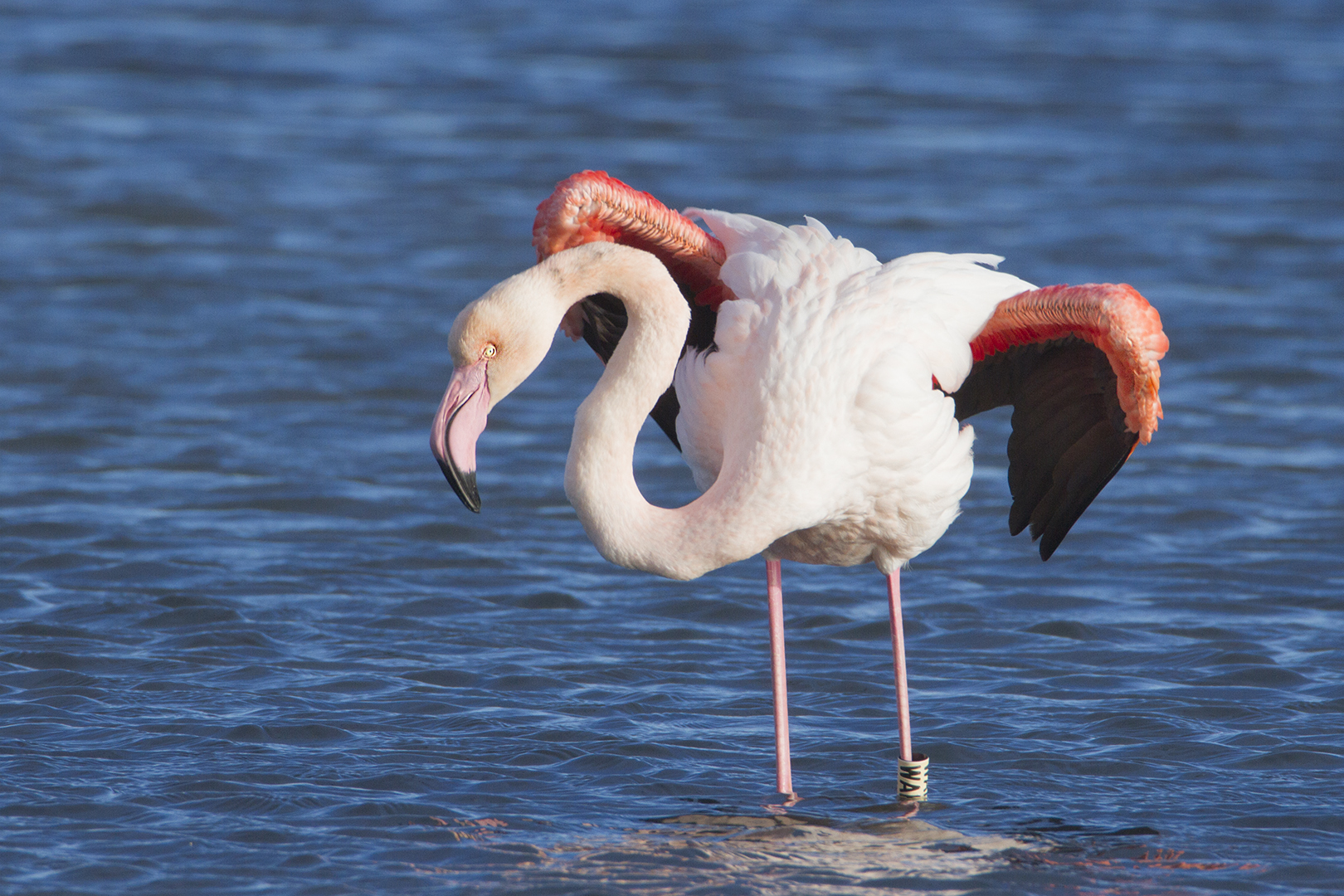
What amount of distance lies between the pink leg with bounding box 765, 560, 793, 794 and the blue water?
0.52 ft

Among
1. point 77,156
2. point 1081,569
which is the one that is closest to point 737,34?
point 77,156

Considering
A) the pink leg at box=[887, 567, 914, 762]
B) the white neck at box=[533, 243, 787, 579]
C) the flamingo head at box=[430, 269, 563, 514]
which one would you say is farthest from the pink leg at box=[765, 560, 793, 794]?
the flamingo head at box=[430, 269, 563, 514]

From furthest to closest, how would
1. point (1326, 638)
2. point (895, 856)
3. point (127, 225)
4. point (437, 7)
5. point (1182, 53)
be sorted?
point (437, 7), point (1182, 53), point (127, 225), point (1326, 638), point (895, 856)

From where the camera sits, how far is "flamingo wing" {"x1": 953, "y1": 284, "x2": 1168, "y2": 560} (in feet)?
17.5

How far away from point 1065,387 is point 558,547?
3.44m

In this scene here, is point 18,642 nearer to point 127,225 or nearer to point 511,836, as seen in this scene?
point 511,836

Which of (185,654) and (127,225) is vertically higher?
(127,225)

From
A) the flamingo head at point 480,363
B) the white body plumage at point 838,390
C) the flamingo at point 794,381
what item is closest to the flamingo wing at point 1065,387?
the flamingo at point 794,381

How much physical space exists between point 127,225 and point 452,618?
7.61 metres

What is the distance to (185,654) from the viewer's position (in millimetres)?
7023

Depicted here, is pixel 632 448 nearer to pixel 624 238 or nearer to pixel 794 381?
pixel 794 381

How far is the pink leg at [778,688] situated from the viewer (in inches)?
229

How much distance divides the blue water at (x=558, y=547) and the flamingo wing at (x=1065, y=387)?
95 centimetres

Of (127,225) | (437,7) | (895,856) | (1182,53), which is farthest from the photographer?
(437,7)
